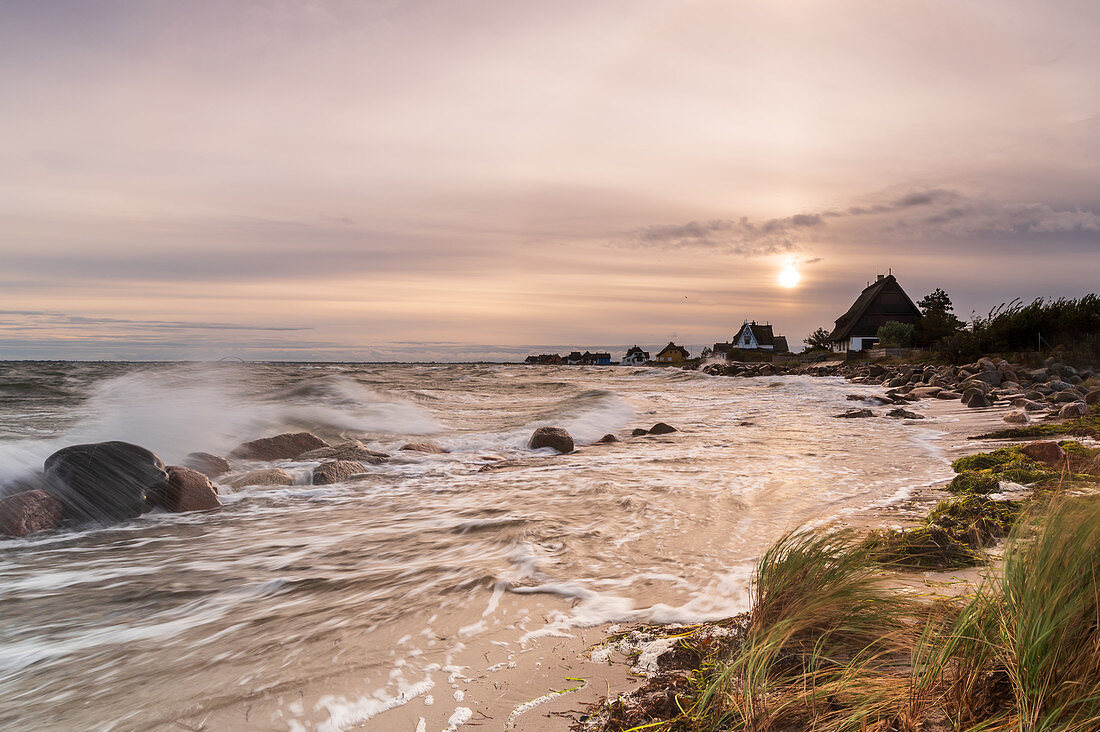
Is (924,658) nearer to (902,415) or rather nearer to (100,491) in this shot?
(100,491)

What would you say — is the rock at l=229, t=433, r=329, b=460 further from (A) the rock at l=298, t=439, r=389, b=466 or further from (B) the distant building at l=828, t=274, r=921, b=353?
(B) the distant building at l=828, t=274, r=921, b=353

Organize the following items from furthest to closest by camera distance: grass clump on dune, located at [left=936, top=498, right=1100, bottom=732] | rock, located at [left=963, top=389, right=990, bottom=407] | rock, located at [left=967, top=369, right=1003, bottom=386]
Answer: rock, located at [left=967, top=369, right=1003, bottom=386] → rock, located at [left=963, top=389, right=990, bottom=407] → grass clump on dune, located at [left=936, top=498, right=1100, bottom=732]

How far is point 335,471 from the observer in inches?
363

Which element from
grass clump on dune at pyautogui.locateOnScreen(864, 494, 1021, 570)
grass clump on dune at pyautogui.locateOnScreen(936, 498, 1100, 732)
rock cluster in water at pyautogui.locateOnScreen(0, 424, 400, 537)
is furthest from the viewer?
rock cluster in water at pyautogui.locateOnScreen(0, 424, 400, 537)

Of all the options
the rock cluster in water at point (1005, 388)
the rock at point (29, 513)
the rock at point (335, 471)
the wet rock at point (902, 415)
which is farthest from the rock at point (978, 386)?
the rock at point (29, 513)

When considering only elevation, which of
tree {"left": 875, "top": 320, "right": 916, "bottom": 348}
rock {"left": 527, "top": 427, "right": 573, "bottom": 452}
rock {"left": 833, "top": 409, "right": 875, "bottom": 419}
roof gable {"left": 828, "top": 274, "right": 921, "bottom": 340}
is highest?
roof gable {"left": 828, "top": 274, "right": 921, "bottom": 340}

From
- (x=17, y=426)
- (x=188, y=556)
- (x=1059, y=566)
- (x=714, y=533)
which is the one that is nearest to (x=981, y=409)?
(x=714, y=533)

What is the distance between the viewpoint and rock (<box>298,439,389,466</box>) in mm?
10586

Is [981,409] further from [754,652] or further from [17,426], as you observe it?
[17,426]

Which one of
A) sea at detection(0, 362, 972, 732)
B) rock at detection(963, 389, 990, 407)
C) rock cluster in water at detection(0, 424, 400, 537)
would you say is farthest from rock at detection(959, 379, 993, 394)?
rock cluster in water at detection(0, 424, 400, 537)

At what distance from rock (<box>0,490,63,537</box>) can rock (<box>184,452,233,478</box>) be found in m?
2.58

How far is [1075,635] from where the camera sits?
1933 mm

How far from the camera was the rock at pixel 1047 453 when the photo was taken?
646cm

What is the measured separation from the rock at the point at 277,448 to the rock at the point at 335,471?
229 cm
